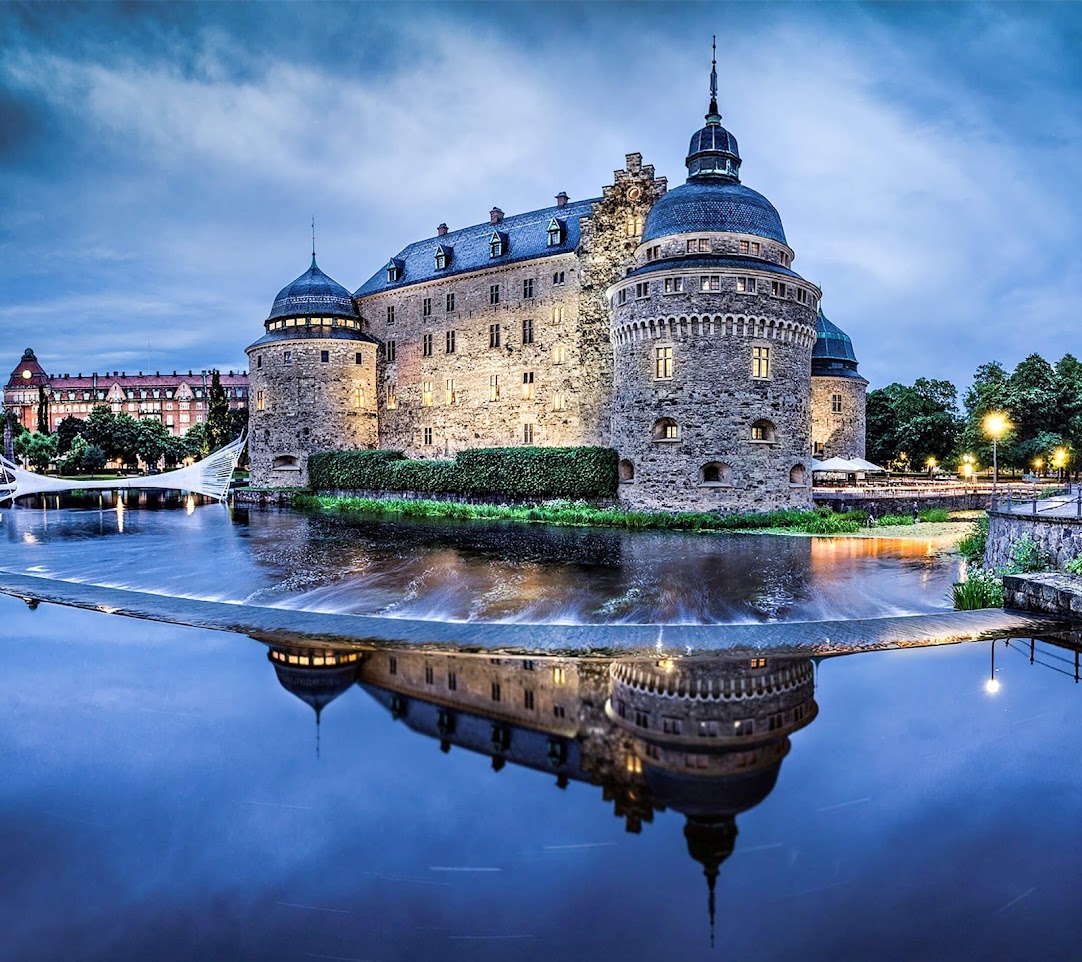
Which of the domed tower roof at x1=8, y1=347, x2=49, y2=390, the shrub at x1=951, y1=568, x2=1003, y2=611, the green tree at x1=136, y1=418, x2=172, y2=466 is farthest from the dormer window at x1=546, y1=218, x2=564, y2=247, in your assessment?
the domed tower roof at x1=8, y1=347, x2=49, y2=390

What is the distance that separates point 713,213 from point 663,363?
6.66 meters

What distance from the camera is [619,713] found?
7.69m

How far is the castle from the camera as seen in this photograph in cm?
3045

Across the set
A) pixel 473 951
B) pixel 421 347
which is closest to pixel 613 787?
pixel 473 951

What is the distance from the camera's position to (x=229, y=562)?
19.2 meters

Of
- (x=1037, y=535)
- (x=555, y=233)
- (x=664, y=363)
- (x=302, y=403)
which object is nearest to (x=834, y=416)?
(x=555, y=233)

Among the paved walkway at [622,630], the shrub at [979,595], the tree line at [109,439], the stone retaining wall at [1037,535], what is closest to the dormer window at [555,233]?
the stone retaining wall at [1037,535]

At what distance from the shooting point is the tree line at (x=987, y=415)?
5247cm

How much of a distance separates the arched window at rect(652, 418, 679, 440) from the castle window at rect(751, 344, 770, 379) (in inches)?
149

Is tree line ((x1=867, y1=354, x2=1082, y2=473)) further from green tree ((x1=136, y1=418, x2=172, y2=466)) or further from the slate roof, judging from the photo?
green tree ((x1=136, y1=418, x2=172, y2=466))

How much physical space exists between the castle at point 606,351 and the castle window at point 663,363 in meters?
0.10

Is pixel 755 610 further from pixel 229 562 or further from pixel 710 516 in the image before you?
pixel 710 516

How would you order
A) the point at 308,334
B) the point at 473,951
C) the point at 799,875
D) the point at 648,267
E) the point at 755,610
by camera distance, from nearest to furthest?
the point at 473,951 < the point at 799,875 < the point at 755,610 < the point at 648,267 < the point at 308,334

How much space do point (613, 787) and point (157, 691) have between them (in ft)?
18.7
